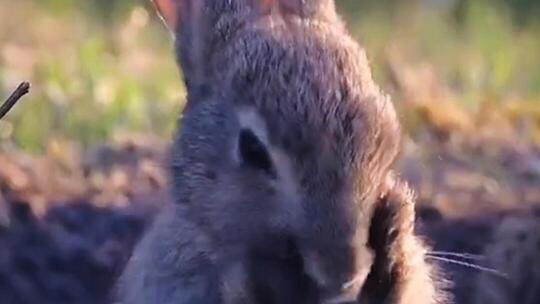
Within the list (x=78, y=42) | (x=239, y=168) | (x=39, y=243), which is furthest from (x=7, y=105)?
(x=78, y=42)

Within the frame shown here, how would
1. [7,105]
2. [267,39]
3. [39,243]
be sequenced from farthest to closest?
[39,243] < [267,39] < [7,105]

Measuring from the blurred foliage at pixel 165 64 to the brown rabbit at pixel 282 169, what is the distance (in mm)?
1448

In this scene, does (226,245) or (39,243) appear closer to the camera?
(226,245)

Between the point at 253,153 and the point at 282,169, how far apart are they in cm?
18

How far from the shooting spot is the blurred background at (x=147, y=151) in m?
6.98

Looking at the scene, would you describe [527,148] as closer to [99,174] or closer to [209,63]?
[99,174]

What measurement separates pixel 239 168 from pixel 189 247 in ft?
1.36

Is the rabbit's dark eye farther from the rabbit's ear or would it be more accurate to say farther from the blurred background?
the blurred background

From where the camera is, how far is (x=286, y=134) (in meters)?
4.86

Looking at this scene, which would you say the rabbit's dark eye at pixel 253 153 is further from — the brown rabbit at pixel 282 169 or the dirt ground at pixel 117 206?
the dirt ground at pixel 117 206

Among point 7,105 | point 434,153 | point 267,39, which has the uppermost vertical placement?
point 434,153

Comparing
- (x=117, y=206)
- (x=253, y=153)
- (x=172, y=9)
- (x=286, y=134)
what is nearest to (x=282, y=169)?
(x=286, y=134)

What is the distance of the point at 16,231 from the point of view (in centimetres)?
711

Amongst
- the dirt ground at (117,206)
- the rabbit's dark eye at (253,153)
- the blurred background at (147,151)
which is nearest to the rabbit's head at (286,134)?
the rabbit's dark eye at (253,153)
